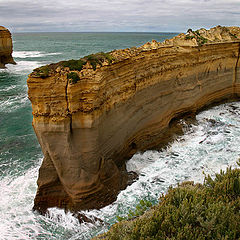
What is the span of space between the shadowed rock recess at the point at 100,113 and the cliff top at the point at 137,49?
42 millimetres

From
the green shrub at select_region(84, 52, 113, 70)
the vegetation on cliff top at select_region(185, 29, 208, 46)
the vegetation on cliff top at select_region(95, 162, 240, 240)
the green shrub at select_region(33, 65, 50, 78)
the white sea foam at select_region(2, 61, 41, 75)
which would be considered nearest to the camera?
the vegetation on cliff top at select_region(95, 162, 240, 240)

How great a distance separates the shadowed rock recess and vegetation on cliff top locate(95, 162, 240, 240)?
3934mm

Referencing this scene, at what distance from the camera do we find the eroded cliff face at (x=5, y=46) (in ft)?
131

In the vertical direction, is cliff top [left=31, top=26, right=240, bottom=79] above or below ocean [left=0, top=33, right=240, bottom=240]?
above

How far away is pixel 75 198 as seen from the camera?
9797mm

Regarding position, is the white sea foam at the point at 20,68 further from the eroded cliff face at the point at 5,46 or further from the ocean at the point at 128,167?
the ocean at the point at 128,167

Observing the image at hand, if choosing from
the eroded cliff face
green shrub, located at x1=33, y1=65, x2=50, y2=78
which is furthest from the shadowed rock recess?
the eroded cliff face

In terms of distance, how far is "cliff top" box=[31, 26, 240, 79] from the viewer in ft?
29.4

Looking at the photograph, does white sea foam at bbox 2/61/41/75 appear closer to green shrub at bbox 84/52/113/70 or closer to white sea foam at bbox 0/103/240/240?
white sea foam at bbox 0/103/240/240

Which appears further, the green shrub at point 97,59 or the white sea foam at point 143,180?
the green shrub at point 97,59

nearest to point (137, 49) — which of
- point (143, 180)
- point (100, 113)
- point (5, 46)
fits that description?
point (100, 113)

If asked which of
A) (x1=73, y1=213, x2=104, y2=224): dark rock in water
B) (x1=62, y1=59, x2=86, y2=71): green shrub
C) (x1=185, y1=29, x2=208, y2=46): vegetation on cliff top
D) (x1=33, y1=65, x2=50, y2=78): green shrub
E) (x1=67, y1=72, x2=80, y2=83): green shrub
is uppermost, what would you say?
(x1=185, y1=29, x2=208, y2=46): vegetation on cliff top

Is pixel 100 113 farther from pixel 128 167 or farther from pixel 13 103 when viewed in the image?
pixel 13 103

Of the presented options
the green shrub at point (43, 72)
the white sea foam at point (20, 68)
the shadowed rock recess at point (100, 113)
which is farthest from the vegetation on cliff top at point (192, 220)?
the white sea foam at point (20, 68)
